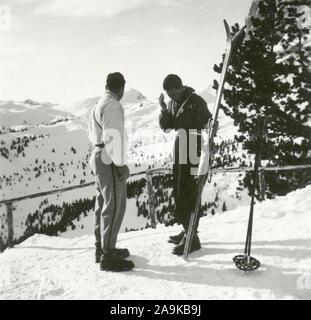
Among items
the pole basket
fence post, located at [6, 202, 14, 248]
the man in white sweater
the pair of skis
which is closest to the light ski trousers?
the man in white sweater

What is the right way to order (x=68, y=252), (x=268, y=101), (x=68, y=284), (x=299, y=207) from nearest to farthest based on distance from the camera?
(x=68, y=284) → (x=68, y=252) → (x=299, y=207) → (x=268, y=101)

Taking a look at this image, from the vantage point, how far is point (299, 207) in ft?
21.3

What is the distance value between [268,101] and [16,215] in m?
18.7

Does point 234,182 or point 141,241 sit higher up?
point 141,241

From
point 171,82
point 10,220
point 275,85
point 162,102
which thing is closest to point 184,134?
point 162,102

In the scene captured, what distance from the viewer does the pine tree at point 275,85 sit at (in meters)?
16.4

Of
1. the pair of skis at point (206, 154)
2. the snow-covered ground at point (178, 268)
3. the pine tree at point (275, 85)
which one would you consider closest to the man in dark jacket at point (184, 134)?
the pair of skis at point (206, 154)

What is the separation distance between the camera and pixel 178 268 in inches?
182

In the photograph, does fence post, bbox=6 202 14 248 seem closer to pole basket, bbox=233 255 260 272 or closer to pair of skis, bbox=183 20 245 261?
pair of skis, bbox=183 20 245 261

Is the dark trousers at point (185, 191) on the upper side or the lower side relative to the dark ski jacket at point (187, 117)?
lower

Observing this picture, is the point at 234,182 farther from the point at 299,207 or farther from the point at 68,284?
the point at 68,284

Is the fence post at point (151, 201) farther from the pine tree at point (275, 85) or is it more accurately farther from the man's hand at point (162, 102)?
the pine tree at point (275, 85)

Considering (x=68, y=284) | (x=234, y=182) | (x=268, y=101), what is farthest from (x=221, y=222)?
(x=234, y=182)
